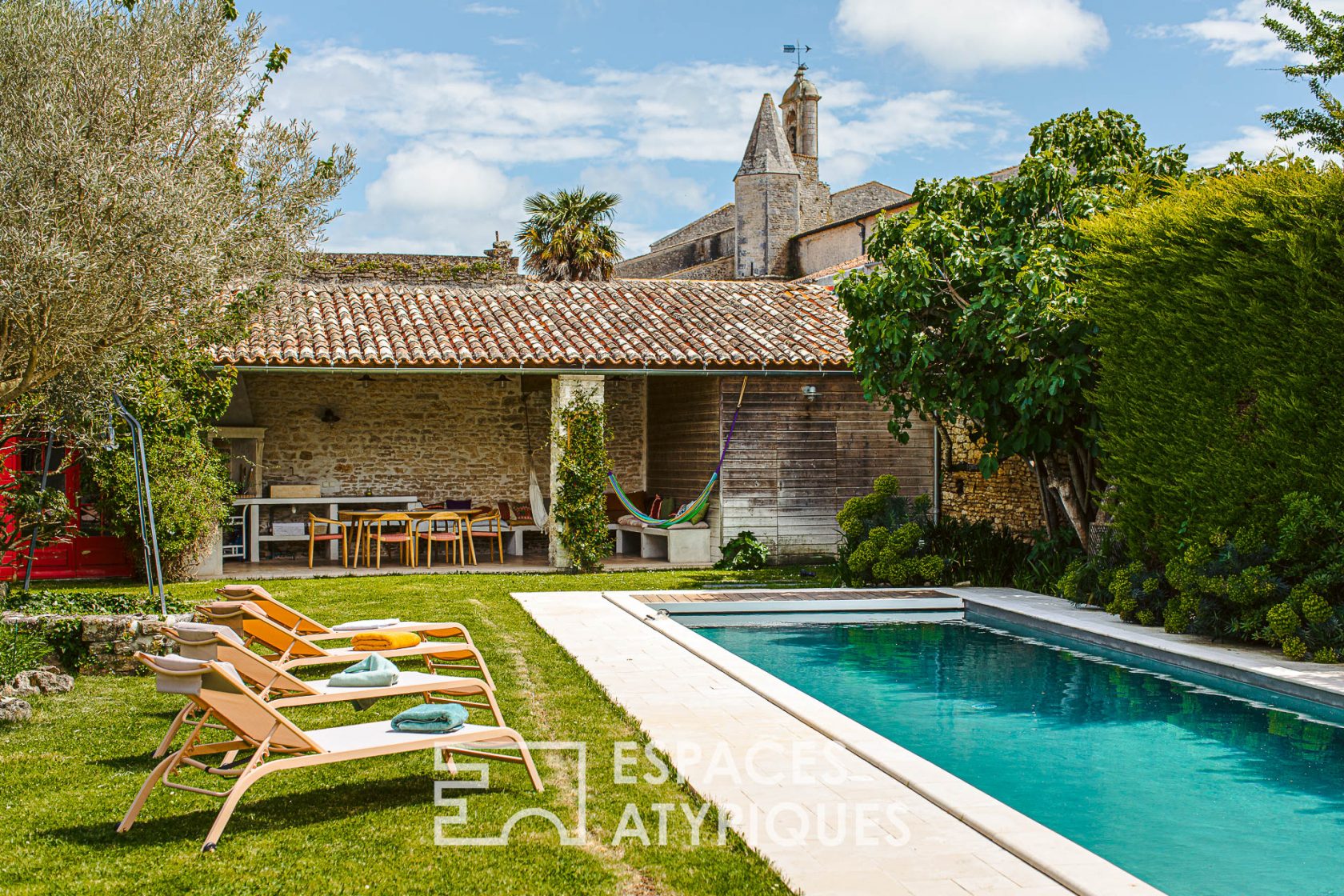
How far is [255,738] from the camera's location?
4863 mm

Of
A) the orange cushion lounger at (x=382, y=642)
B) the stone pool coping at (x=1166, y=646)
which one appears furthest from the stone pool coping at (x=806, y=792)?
the stone pool coping at (x=1166, y=646)

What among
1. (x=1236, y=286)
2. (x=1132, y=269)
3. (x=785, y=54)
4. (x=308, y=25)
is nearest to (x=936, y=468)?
(x=1132, y=269)

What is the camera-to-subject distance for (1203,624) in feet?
29.9

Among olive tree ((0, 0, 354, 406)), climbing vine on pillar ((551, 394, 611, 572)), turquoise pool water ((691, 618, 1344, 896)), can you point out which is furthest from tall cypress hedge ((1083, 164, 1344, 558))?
olive tree ((0, 0, 354, 406))

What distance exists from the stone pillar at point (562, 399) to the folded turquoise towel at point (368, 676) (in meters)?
8.97

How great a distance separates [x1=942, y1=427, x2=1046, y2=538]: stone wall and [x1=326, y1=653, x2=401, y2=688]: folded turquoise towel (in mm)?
9115

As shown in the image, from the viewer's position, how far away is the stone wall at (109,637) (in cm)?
796

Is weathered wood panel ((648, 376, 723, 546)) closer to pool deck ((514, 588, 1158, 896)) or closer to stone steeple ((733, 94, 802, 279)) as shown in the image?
pool deck ((514, 588, 1158, 896))

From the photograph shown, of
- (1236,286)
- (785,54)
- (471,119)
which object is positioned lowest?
(1236,286)

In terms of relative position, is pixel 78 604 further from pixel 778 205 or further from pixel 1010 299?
pixel 778 205

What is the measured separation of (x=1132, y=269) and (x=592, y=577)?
24.1 feet

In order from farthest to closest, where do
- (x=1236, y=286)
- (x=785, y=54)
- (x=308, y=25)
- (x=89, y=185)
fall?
(x=785, y=54) < (x=308, y=25) < (x=1236, y=286) < (x=89, y=185)

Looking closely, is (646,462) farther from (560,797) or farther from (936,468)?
(560,797)

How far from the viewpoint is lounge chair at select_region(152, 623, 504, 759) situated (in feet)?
18.0
